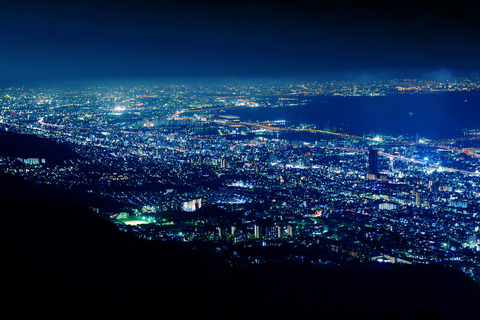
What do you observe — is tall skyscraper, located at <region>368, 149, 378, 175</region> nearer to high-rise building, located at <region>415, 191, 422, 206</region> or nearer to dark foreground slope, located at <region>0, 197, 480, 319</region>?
high-rise building, located at <region>415, 191, 422, 206</region>

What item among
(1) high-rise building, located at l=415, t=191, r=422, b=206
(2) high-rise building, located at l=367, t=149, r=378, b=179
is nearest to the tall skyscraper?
(2) high-rise building, located at l=367, t=149, r=378, b=179

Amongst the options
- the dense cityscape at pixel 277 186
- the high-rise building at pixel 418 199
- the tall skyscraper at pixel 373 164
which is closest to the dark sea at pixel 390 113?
the dense cityscape at pixel 277 186

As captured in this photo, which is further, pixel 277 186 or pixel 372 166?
pixel 372 166

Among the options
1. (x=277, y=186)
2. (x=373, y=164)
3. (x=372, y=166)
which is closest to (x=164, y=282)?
(x=277, y=186)

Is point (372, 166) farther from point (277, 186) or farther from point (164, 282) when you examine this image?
point (164, 282)

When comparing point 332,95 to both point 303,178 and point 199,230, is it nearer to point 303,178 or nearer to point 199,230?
point 303,178

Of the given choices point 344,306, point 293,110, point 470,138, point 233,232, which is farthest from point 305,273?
point 293,110
